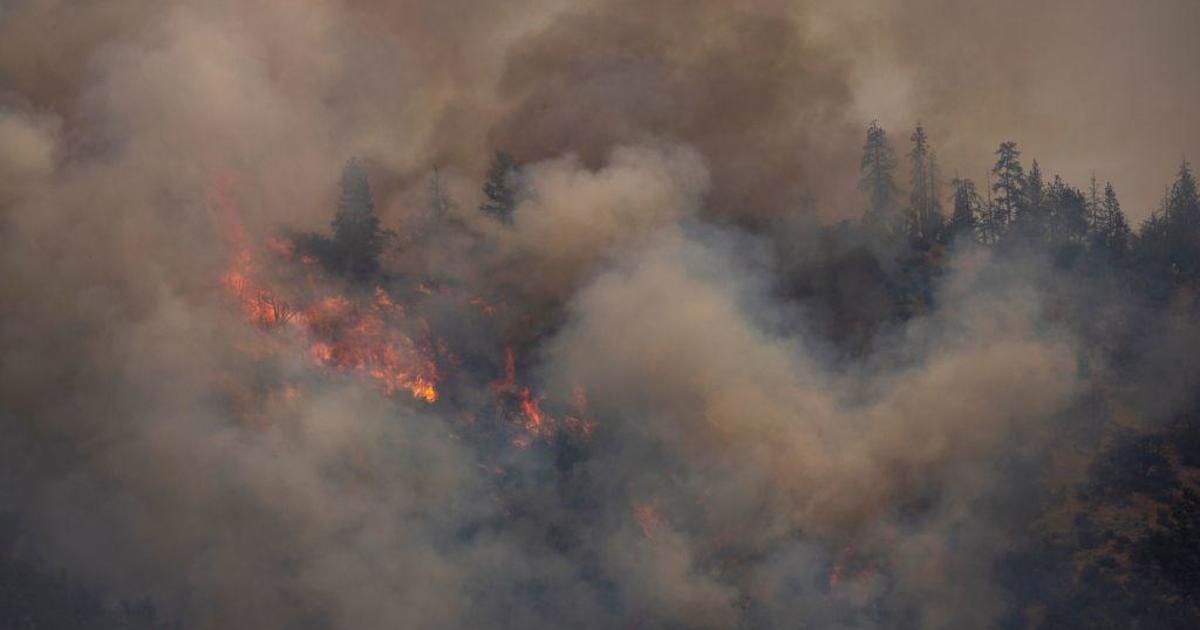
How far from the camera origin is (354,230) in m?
51.2

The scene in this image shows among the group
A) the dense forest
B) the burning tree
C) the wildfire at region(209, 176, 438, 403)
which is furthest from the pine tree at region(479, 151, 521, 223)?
the wildfire at region(209, 176, 438, 403)

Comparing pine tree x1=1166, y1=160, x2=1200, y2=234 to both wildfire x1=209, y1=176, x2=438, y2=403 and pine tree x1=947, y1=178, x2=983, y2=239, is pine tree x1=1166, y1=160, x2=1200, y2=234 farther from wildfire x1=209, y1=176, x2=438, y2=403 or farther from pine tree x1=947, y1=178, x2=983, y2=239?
wildfire x1=209, y1=176, x2=438, y2=403

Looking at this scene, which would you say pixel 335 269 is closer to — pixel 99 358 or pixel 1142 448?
pixel 99 358

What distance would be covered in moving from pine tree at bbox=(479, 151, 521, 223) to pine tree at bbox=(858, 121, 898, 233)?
77.3ft

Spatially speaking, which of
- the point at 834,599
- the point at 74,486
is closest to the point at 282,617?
the point at 74,486

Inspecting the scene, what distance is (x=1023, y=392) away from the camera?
47.1m

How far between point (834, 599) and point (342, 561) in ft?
→ 60.7

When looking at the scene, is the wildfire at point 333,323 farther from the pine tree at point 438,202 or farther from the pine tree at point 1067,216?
the pine tree at point 1067,216

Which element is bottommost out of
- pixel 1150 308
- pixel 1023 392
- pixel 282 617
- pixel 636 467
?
pixel 282 617

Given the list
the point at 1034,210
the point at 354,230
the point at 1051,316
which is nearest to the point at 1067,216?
the point at 1034,210

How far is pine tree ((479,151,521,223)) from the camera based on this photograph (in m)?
54.9

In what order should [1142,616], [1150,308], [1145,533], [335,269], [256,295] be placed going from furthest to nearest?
[1150,308] → [335,269] → [256,295] → [1145,533] → [1142,616]

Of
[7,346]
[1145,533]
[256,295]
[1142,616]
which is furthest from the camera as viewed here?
[256,295]

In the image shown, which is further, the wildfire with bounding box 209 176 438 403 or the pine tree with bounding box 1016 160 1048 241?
the pine tree with bounding box 1016 160 1048 241
